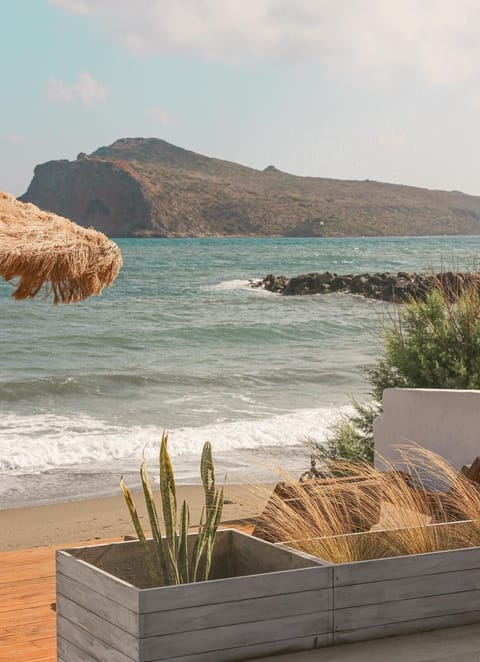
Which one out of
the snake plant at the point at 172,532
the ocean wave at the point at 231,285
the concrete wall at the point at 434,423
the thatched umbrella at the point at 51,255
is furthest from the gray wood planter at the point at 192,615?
the ocean wave at the point at 231,285

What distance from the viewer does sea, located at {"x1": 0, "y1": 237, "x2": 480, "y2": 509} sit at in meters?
8.64

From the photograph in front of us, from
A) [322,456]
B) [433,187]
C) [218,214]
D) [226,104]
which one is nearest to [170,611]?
[322,456]

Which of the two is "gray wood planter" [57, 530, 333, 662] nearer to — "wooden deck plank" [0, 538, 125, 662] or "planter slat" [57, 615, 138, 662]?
"planter slat" [57, 615, 138, 662]

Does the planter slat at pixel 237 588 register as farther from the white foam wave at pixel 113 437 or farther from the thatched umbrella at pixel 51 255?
the white foam wave at pixel 113 437

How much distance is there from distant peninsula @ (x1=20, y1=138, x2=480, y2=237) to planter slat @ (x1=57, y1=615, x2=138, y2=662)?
215 ft

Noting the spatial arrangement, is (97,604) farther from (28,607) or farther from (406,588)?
(28,607)

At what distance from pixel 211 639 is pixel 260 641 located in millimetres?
132

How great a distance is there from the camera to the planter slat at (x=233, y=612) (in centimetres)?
216

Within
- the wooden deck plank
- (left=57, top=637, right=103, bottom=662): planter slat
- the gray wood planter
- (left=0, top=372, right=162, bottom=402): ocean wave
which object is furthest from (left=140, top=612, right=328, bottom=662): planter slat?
(left=0, top=372, right=162, bottom=402): ocean wave

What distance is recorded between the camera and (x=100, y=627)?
2.28 meters

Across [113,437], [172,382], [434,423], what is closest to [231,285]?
[172,382]

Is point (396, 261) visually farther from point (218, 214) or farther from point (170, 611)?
point (170, 611)

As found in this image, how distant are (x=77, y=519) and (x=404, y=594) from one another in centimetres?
460

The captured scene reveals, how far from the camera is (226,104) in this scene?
3198 cm
